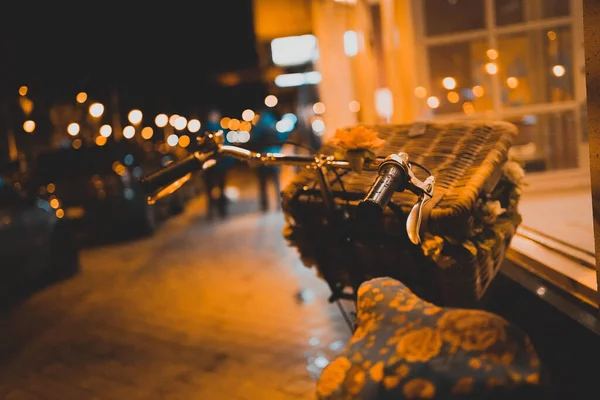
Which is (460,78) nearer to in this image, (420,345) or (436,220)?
(436,220)

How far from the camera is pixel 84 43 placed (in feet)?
75.4

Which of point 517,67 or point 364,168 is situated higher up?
point 517,67

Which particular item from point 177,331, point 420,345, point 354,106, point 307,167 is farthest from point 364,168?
point 354,106

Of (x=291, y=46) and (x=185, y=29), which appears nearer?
(x=291, y=46)

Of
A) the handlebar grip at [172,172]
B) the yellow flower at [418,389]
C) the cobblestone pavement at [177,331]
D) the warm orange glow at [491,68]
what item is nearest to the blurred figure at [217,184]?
the cobblestone pavement at [177,331]

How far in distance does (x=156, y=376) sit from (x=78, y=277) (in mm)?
4054

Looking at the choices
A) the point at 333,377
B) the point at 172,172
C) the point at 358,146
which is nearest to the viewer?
the point at 333,377

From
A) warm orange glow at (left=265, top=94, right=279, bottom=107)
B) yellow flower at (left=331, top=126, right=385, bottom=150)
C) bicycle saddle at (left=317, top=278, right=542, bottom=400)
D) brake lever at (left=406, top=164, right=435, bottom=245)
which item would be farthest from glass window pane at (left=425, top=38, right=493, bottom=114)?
warm orange glow at (left=265, top=94, right=279, bottom=107)

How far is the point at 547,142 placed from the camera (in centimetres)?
715

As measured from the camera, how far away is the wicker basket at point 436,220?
10.6ft

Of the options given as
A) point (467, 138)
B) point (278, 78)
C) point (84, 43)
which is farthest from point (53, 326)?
point (278, 78)

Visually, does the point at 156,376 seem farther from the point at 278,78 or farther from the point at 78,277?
the point at 278,78

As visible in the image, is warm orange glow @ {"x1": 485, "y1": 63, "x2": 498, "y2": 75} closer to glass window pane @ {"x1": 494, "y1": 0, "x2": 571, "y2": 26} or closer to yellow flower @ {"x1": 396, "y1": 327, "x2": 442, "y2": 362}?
glass window pane @ {"x1": 494, "y1": 0, "x2": 571, "y2": 26}

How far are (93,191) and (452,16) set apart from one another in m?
6.25
